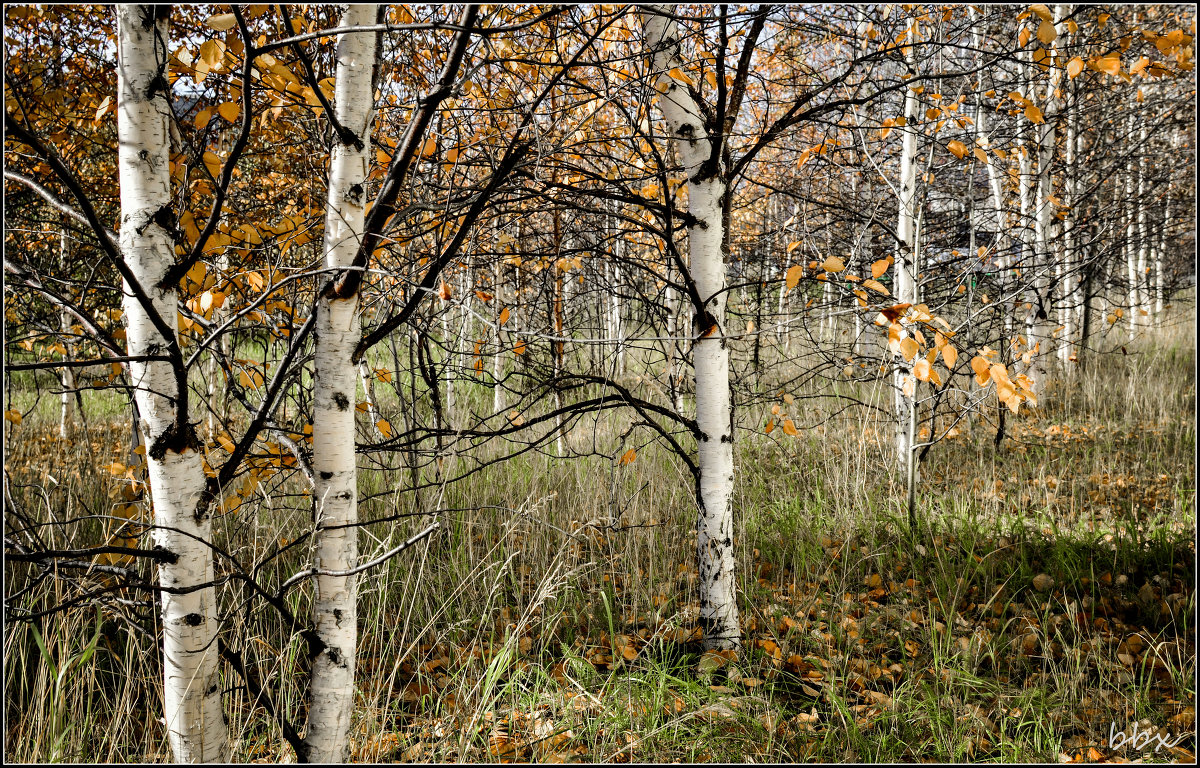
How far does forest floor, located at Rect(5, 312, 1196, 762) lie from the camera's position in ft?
6.70

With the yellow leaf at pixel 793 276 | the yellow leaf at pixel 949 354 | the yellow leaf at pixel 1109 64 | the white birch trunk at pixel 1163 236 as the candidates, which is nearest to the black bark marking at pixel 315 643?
the yellow leaf at pixel 793 276

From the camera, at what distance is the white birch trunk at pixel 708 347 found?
2.11m

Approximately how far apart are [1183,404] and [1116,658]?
472cm

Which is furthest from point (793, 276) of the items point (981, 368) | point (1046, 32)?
point (1046, 32)

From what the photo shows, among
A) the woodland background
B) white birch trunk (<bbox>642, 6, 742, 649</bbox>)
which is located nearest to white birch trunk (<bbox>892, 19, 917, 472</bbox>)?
the woodland background

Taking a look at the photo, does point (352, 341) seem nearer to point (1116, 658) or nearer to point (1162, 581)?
Answer: point (1116, 658)

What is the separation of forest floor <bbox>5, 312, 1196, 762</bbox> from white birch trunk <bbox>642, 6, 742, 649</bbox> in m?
0.23

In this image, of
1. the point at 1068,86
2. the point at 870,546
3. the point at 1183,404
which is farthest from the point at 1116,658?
the point at 1068,86

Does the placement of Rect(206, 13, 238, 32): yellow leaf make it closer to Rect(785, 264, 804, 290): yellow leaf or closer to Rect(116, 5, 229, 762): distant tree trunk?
Rect(116, 5, 229, 762): distant tree trunk

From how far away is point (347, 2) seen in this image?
1505mm

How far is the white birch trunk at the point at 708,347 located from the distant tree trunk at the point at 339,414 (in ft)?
3.30

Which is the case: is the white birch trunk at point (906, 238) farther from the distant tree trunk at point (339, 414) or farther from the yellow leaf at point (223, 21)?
the yellow leaf at point (223, 21)

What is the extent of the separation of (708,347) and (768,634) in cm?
136

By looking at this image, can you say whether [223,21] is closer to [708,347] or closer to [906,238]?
[708,347]
